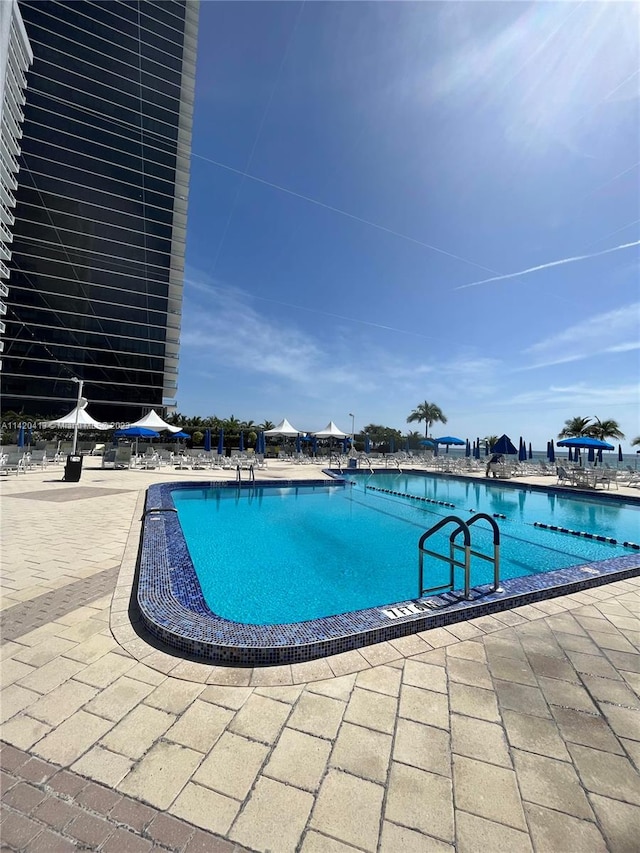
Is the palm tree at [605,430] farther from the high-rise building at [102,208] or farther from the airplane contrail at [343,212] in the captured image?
the high-rise building at [102,208]

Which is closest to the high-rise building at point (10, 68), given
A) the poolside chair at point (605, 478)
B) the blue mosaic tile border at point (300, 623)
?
the blue mosaic tile border at point (300, 623)

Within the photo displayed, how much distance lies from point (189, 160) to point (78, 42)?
41.6 feet

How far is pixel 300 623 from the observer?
2.93 m

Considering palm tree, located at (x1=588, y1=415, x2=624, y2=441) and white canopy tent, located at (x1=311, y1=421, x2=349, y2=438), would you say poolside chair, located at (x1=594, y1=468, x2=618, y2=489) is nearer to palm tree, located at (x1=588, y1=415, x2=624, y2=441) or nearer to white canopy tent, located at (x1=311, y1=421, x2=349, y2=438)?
white canopy tent, located at (x1=311, y1=421, x2=349, y2=438)

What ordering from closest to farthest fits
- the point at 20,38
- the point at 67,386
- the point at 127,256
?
1. the point at 20,38
2. the point at 67,386
3. the point at 127,256

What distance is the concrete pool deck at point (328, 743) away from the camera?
1.35 m

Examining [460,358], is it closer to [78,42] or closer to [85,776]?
[85,776]

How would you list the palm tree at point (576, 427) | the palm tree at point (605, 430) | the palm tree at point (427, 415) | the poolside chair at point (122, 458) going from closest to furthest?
the poolside chair at point (122, 458) < the palm tree at point (605, 430) < the palm tree at point (576, 427) < the palm tree at point (427, 415)

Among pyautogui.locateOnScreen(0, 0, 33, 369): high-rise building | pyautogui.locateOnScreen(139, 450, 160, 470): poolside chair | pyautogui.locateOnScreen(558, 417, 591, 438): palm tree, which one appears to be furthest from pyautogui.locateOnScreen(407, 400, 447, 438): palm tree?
pyautogui.locateOnScreen(0, 0, 33, 369): high-rise building

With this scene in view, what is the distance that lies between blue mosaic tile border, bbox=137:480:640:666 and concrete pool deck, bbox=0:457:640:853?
106 millimetres

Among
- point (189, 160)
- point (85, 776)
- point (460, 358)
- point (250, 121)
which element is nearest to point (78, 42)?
point (189, 160)

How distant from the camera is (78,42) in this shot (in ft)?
115

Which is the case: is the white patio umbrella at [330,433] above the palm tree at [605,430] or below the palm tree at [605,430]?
below

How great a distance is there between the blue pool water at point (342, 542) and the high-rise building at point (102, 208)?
1175 inches
